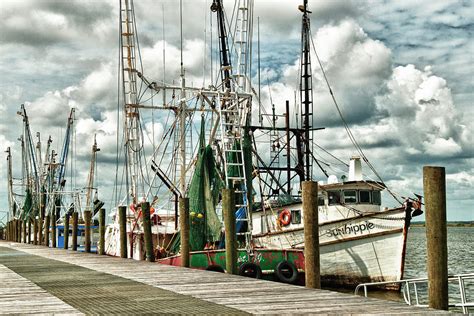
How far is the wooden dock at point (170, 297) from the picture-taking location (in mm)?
8742

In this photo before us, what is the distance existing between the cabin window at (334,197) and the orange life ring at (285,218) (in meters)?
2.22

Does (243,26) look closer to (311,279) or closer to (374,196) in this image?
(374,196)

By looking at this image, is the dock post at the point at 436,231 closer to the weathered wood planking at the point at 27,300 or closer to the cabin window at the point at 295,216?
the weathered wood planking at the point at 27,300

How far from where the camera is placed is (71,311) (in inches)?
341

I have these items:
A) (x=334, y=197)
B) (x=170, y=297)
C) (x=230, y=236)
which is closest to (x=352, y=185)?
(x=334, y=197)

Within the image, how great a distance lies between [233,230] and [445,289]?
779 centimetres

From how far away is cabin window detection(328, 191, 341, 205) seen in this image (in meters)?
30.8

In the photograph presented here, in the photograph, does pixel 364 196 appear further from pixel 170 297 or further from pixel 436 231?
pixel 170 297

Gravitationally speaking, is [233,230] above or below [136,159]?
below

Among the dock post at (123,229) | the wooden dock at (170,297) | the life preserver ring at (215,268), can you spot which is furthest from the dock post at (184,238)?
the dock post at (123,229)

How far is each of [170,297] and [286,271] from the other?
1697cm

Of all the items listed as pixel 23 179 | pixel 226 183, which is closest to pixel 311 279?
pixel 226 183

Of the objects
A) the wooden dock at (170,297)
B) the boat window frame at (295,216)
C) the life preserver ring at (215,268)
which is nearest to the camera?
the wooden dock at (170,297)

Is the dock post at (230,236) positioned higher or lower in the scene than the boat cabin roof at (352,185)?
lower
